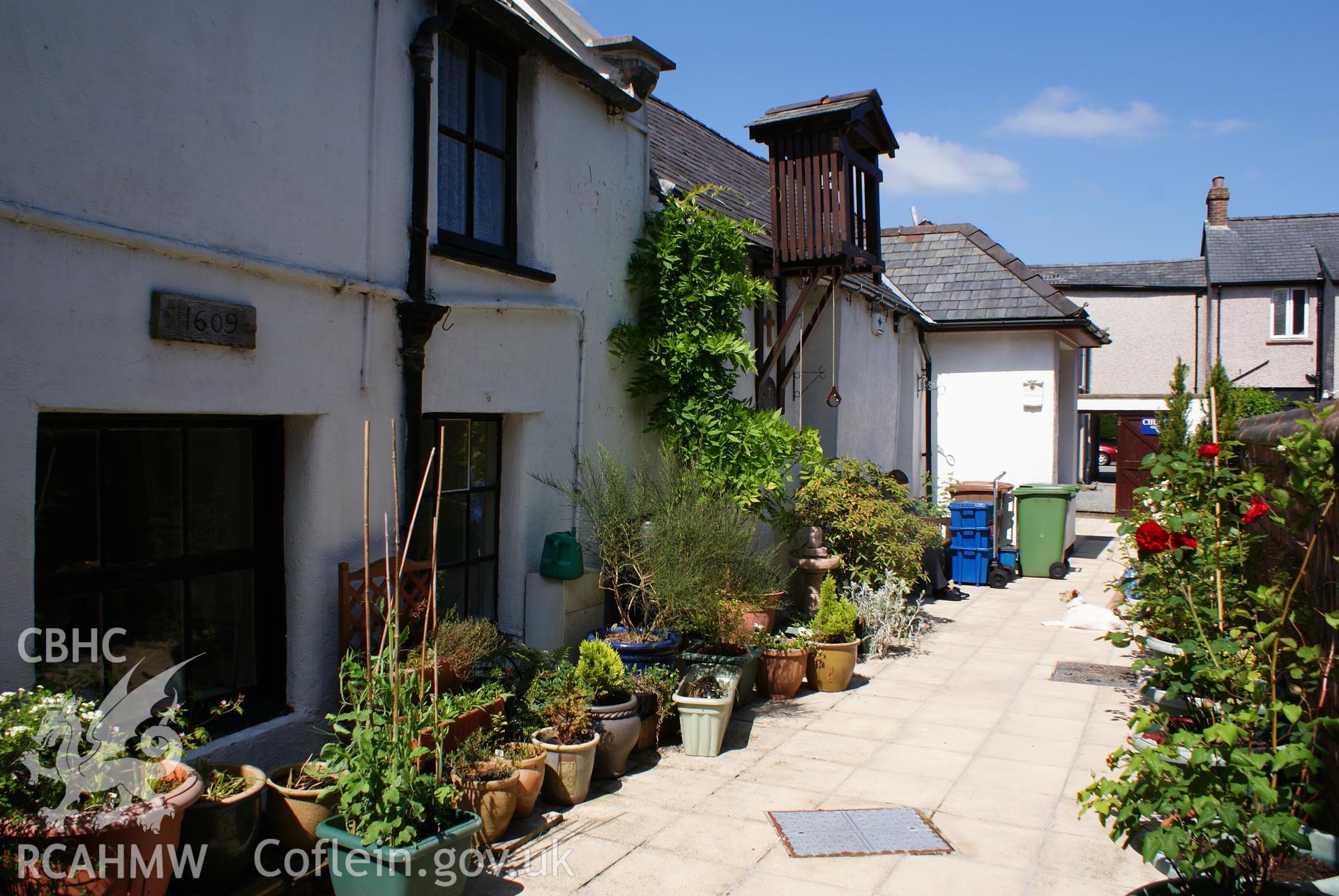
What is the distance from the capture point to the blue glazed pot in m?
6.39

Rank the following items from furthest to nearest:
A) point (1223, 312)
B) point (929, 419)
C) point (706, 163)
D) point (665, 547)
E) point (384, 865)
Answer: point (1223, 312)
point (929, 419)
point (706, 163)
point (665, 547)
point (384, 865)

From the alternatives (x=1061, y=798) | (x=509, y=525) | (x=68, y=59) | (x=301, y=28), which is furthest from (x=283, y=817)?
(x=1061, y=798)

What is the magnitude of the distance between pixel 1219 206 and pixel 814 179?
28889 mm

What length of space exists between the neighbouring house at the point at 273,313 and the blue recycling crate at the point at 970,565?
314 inches

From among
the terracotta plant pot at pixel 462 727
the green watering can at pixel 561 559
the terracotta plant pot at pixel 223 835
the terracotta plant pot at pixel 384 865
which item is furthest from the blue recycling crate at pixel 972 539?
the terracotta plant pot at pixel 223 835

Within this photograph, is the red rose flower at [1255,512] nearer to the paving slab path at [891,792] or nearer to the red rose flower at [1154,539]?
the red rose flower at [1154,539]

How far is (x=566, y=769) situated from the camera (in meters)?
5.22

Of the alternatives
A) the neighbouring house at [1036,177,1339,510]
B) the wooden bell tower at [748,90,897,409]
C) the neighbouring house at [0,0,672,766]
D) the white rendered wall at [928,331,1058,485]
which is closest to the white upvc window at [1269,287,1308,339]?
the neighbouring house at [1036,177,1339,510]

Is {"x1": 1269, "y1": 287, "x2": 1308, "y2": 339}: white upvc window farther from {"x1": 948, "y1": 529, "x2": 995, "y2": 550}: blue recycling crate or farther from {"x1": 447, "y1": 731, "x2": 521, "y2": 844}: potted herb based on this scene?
{"x1": 447, "y1": 731, "x2": 521, "y2": 844}: potted herb

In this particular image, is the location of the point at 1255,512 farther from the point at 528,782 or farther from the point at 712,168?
the point at 712,168

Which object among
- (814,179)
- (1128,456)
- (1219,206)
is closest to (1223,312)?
(1219,206)

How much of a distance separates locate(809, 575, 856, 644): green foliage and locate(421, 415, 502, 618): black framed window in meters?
2.81

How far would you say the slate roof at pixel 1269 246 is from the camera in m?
29.4

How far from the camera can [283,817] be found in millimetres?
4082
